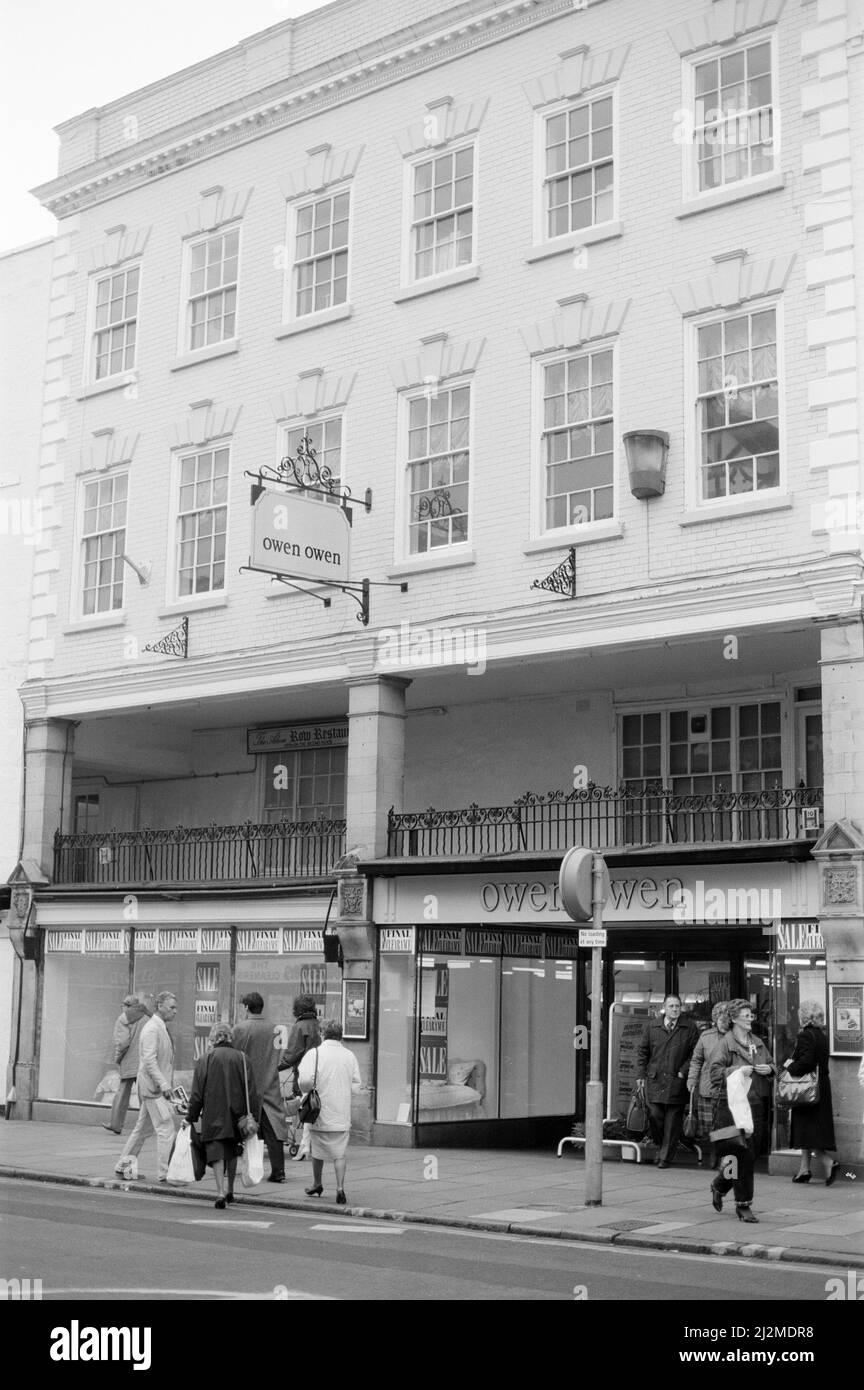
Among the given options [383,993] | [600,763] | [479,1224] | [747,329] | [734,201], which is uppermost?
[734,201]

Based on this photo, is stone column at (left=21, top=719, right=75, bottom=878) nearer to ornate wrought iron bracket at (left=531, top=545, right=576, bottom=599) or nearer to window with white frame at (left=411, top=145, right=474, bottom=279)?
window with white frame at (left=411, top=145, right=474, bottom=279)

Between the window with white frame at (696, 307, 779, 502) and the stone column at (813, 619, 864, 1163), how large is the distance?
2229 millimetres

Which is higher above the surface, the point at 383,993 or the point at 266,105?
the point at 266,105

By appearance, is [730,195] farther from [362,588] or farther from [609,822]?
[609,822]

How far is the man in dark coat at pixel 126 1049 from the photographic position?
17906mm

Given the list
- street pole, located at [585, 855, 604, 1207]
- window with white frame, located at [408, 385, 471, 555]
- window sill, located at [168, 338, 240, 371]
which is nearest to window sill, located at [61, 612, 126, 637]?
window sill, located at [168, 338, 240, 371]

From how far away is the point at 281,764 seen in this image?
25.5 meters

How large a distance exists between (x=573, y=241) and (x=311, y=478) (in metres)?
4.45

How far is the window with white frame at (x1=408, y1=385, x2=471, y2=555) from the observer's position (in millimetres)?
20812

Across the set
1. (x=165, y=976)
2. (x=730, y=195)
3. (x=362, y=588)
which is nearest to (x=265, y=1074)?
(x=362, y=588)
